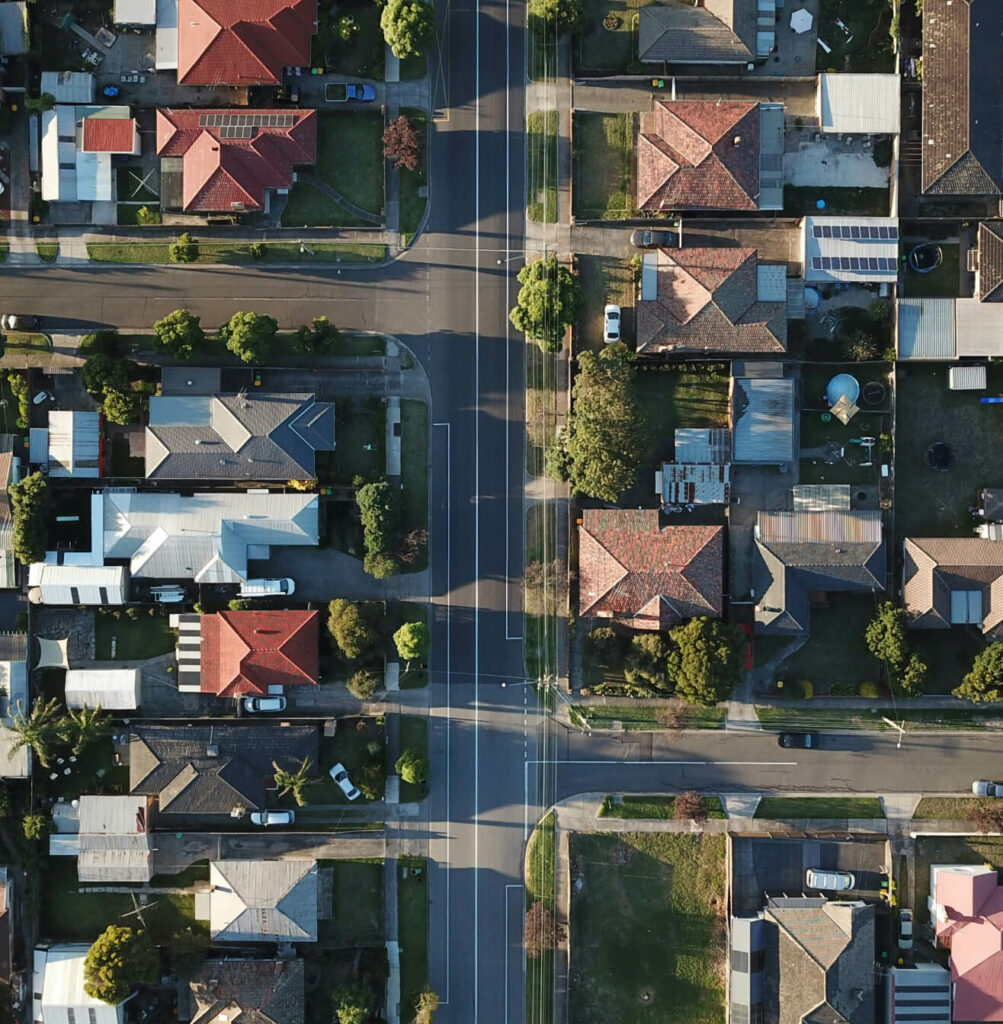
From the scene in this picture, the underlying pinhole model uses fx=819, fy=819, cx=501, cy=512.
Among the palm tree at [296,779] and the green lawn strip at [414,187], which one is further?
the green lawn strip at [414,187]

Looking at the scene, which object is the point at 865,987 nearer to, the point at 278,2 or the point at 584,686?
the point at 584,686

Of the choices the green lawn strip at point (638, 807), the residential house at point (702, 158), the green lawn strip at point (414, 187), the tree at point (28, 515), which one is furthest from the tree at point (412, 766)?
the residential house at point (702, 158)

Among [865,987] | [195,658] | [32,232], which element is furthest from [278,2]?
[865,987]

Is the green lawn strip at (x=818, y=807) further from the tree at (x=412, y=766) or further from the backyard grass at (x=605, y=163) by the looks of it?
the backyard grass at (x=605, y=163)

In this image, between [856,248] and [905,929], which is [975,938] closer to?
[905,929]

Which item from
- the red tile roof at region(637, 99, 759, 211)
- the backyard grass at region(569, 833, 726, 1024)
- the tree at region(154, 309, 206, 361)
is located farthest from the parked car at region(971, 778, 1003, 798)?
the tree at region(154, 309, 206, 361)

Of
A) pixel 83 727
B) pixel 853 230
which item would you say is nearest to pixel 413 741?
pixel 83 727
